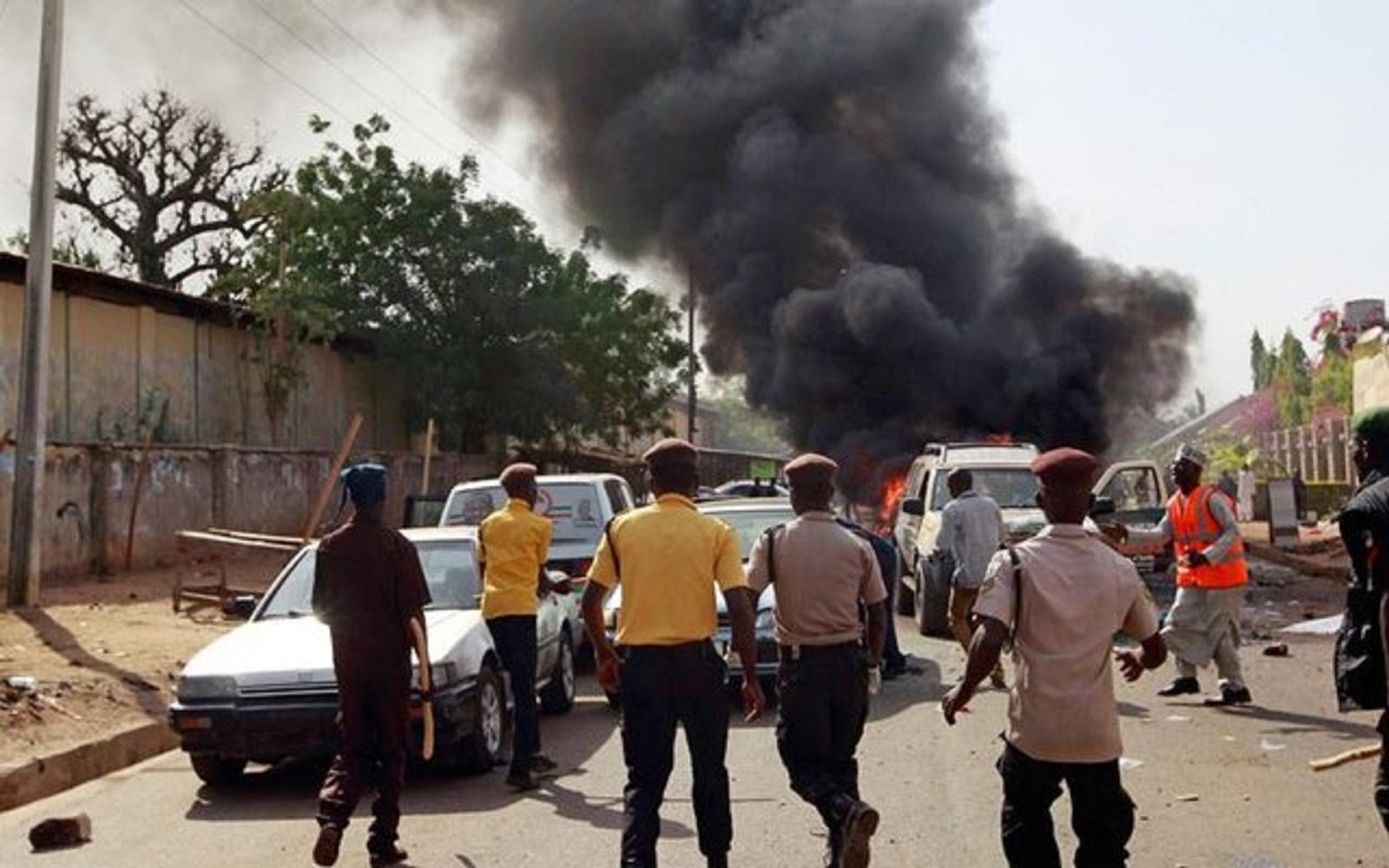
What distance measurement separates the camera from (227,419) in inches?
1281

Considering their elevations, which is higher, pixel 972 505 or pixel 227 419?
pixel 227 419

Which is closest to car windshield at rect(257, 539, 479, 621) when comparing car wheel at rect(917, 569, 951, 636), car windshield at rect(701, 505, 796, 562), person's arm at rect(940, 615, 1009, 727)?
car windshield at rect(701, 505, 796, 562)

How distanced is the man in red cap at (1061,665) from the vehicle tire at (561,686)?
254 inches

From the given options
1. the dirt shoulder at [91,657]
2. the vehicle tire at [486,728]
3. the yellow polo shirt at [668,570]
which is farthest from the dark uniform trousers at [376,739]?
the dirt shoulder at [91,657]

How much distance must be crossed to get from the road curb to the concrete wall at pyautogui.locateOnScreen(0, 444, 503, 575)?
8.04m

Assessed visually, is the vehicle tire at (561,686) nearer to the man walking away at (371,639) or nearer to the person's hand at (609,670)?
the man walking away at (371,639)

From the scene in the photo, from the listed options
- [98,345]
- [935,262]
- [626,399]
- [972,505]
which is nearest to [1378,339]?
[935,262]

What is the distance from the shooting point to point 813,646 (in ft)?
19.9

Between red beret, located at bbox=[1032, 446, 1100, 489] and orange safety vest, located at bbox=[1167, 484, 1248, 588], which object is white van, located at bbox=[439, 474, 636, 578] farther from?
red beret, located at bbox=[1032, 446, 1100, 489]

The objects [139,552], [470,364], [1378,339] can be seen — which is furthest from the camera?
[1378,339]

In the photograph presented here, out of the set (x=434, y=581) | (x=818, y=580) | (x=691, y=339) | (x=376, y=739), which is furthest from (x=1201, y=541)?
(x=691, y=339)

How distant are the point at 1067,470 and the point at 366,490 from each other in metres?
3.10

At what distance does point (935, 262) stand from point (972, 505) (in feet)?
87.8

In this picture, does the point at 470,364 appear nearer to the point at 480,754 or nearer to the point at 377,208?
the point at 377,208
